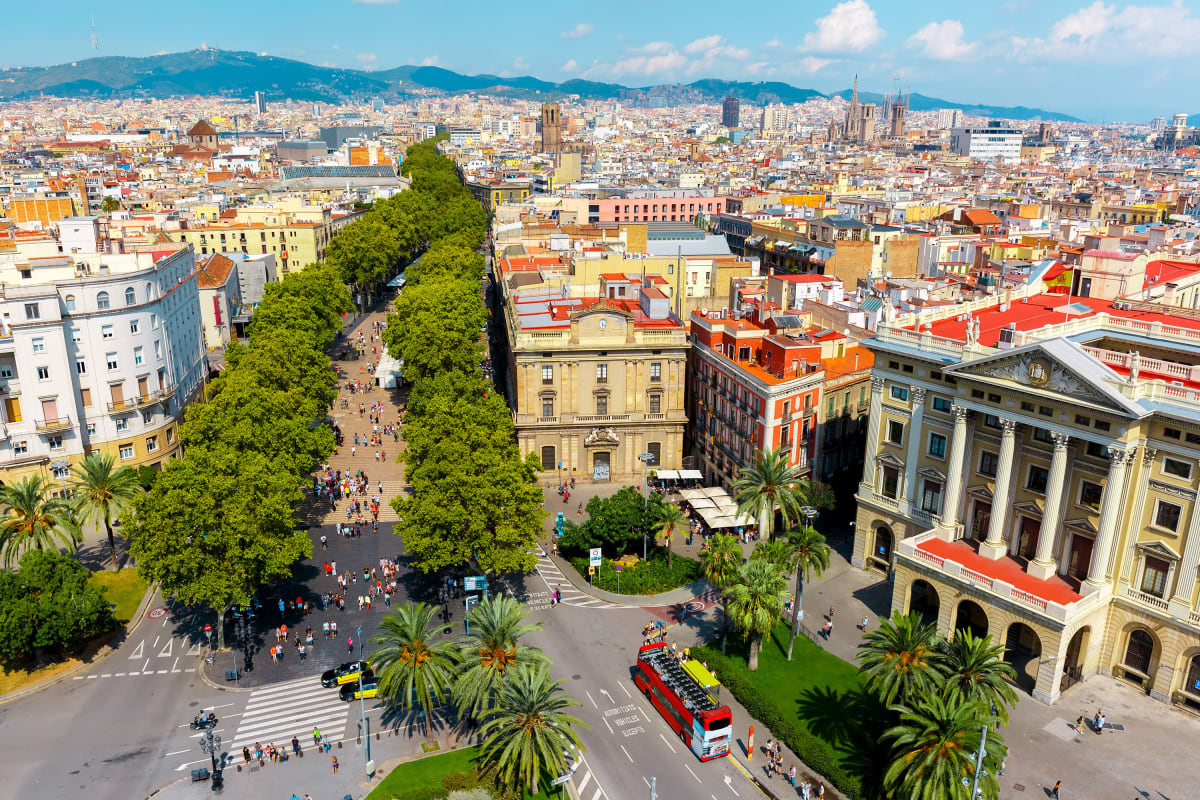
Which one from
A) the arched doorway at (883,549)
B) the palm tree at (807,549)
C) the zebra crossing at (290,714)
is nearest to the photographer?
the zebra crossing at (290,714)

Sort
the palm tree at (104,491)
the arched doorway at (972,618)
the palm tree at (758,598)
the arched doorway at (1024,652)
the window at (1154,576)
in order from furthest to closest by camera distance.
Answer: the palm tree at (104,491) → the arched doorway at (972,618) → the arched doorway at (1024,652) → the palm tree at (758,598) → the window at (1154,576)

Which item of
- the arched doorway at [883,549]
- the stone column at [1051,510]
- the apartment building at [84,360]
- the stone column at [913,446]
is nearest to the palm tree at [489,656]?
the stone column at [913,446]

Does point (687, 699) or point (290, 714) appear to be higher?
point (687, 699)

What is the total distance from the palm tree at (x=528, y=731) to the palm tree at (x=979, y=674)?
1848cm

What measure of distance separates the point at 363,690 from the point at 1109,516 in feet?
146

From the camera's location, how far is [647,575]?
212 feet

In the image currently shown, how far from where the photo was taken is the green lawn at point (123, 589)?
202ft

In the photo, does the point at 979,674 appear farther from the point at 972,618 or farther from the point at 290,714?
the point at 290,714

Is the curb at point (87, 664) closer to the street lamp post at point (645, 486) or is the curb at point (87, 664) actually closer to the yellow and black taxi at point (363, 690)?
the yellow and black taxi at point (363, 690)

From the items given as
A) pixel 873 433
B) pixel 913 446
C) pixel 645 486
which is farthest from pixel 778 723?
pixel 645 486

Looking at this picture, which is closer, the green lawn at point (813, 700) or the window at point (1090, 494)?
the green lawn at point (813, 700)

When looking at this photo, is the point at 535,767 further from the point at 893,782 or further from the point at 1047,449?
the point at 1047,449

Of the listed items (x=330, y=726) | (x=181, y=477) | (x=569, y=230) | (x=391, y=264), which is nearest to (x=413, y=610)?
(x=330, y=726)

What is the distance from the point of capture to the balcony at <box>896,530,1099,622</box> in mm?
49062
